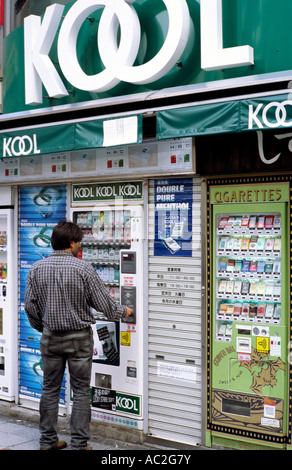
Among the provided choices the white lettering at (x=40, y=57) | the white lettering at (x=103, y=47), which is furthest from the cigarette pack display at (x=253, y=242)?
the white lettering at (x=40, y=57)

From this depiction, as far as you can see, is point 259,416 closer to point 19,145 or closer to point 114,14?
point 19,145

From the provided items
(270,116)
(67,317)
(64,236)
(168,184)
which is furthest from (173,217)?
(270,116)

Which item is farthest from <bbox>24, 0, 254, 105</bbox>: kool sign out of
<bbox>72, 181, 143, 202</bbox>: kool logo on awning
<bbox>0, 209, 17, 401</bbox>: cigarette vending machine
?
<bbox>0, 209, 17, 401</bbox>: cigarette vending machine

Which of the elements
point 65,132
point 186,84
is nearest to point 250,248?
point 186,84

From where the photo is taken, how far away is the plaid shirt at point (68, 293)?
18.3ft

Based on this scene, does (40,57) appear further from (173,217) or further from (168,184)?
(173,217)

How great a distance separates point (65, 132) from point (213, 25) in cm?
191

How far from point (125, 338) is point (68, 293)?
4.14 ft

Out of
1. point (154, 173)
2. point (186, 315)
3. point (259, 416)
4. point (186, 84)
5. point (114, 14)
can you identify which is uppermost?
point (114, 14)

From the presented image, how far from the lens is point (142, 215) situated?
21.3 feet

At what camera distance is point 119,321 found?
261 inches

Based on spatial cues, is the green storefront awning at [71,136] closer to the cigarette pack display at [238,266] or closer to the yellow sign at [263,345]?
the cigarette pack display at [238,266]

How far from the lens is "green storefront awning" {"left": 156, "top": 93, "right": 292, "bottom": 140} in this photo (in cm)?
487
